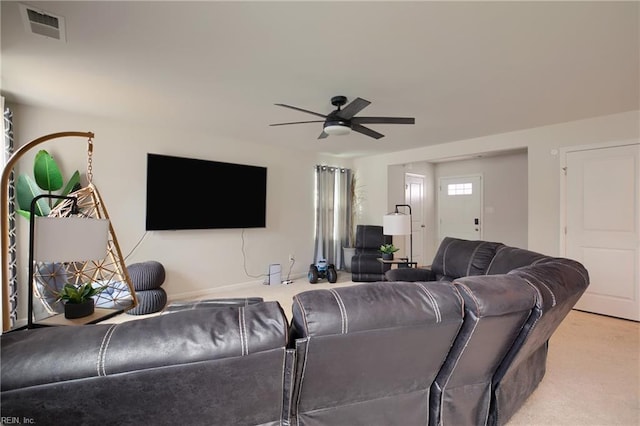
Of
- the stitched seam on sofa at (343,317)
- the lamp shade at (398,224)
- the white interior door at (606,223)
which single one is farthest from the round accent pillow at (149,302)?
the white interior door at (606,223)

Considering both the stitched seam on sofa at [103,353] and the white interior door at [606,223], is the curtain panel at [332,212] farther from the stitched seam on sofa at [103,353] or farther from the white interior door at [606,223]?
the stitched seam on sofa at [103,353]

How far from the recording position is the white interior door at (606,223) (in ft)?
11.2

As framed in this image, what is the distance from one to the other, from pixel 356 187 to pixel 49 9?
17.2ft

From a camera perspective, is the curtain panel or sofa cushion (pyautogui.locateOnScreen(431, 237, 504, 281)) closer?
sofa cushion (pyautogui.locateOnScreen(431, 237, 504, 281))

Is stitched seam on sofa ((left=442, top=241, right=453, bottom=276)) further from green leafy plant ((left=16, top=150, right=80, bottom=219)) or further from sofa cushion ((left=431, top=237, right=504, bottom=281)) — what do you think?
green leafy plant ((left=16, top=150, right=80, bottom=219))

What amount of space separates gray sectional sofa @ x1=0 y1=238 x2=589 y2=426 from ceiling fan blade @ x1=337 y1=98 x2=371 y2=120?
1.61m

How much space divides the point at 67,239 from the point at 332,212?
485 cm

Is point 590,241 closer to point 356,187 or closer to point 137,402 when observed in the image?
point 356,187

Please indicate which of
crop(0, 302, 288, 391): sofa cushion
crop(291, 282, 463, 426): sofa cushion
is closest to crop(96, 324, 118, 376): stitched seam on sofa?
crop(0, 302, 288, 391): sofa cushion

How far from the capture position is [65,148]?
3449 mm

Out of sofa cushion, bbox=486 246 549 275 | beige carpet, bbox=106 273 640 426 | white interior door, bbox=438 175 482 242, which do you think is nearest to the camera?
beige carpet, bbox=106 273 640 426

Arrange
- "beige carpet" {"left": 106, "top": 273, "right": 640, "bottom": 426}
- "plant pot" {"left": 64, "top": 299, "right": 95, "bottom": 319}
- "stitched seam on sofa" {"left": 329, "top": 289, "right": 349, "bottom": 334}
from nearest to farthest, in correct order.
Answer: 1. "stitched seam on sofa" {"left": 329, "top": 289, "right": 349, "bottom": 334}
2. "plant pot" {"left": 64, "top": 299, "right": 95, "bottom": 319}
3. "beige carpet" {"left": 106, "top": 273, "right": 640, "bottom": 426}

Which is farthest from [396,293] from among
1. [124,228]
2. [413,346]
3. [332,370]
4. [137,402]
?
[124,228]

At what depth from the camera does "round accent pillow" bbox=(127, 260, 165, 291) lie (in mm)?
3452
